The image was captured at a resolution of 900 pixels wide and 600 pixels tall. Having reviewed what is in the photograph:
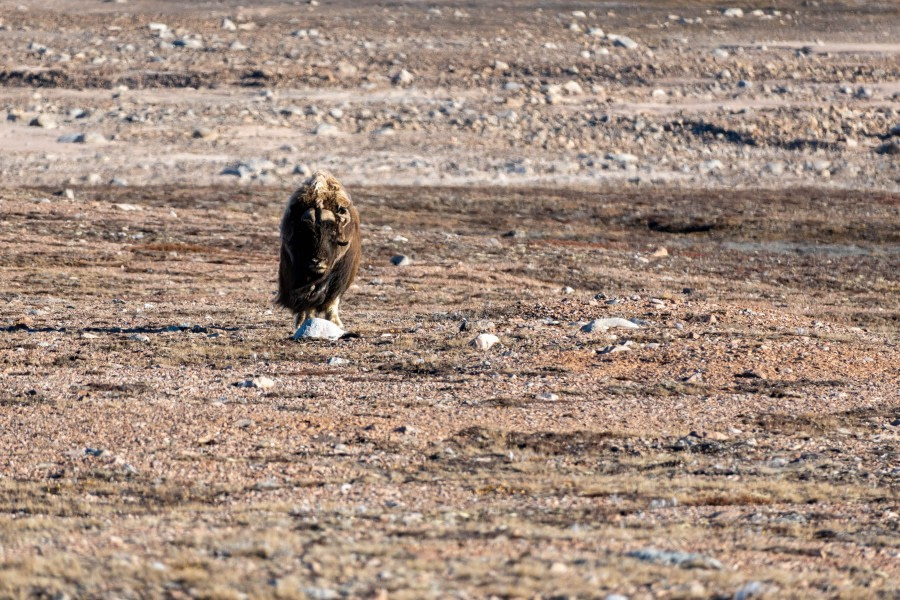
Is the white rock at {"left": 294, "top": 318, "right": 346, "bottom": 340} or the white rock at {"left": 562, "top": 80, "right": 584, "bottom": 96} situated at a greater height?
the white rock at {"left": 294, "top": 318, "right": 346, "bottom": 340}

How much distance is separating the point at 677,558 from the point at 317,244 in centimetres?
752

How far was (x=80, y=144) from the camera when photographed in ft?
114

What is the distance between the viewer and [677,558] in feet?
21.7

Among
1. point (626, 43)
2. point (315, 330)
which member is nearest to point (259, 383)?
point (315, 330)

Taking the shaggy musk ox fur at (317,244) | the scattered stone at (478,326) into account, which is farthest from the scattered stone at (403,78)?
the shaggy musk ox fur at (317,244)

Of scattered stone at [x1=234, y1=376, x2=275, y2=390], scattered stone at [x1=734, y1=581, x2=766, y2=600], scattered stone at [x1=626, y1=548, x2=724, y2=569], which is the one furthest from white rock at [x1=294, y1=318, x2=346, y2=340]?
scattered stone at [x1=734, y1=581, x2=766, y2=600]

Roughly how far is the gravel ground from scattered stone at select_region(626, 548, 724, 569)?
0.9 inches

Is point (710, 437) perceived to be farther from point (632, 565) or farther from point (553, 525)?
point (632, 565)

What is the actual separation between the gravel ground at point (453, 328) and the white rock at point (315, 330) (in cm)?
18

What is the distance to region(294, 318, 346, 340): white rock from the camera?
563 inches

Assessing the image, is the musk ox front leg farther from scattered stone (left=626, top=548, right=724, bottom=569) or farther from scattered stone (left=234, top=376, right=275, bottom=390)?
scattered stone (left=626, top=548, right=724, bottom=569)

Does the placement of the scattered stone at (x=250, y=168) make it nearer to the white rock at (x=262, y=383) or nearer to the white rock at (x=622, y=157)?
the white rock at (x=622, y=157)

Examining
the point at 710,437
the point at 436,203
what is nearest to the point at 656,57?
the point at 436,203

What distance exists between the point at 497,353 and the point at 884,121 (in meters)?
30.0
